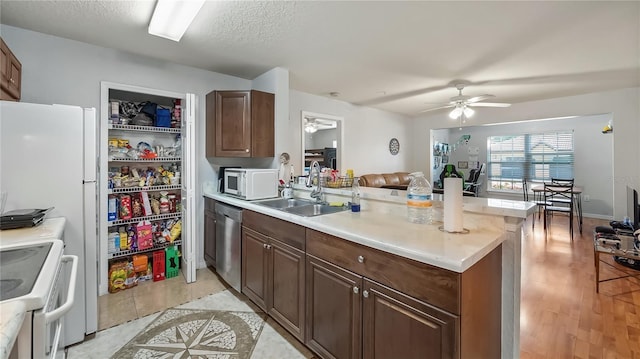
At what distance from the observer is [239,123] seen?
3.04 m

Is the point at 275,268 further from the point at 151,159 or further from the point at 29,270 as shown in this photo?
Answer: the point at 151,159

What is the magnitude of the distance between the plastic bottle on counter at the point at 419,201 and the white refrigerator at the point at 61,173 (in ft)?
7.19

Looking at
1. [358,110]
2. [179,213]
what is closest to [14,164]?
[179,213]

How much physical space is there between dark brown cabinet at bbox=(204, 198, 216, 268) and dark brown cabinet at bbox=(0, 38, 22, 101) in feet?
5.84

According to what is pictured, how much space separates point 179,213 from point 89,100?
1.45 meters

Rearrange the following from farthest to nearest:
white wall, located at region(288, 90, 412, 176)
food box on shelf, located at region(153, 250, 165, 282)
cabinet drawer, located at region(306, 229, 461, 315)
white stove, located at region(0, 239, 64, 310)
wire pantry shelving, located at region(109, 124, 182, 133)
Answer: white wall, located at region(288, 90, 412, 176) → food box on shelf, located at region(153, 250, 165, 282) → wire pantry shelving, located at region(109, 124, 182, 133) → cabinet drawer, located at region(306, 229, 461, 315) → white stove, located at region(0, 239, 64, 310)

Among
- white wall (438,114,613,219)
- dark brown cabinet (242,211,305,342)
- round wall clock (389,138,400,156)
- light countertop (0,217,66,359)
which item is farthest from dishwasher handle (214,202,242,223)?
white wall (438,114,613,219)

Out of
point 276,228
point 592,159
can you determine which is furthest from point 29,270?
point 592,159

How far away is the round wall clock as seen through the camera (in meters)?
6.37

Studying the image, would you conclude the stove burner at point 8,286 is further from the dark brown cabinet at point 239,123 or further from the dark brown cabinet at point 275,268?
the dark brown cabinet at point 239,123

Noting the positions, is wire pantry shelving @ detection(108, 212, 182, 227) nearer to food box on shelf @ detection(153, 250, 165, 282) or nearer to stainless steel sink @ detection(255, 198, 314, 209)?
food box on shelf @ detection(153, 250, 165, 282)

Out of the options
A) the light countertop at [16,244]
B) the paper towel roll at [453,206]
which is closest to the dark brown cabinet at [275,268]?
the paper towel roll at [453,206]

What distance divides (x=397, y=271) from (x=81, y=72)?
332cm

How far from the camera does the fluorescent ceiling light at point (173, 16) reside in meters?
1.88
